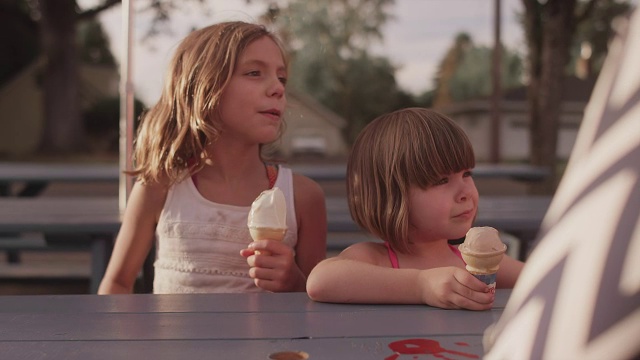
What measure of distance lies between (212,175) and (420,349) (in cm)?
141

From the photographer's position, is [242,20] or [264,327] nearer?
[264,327]

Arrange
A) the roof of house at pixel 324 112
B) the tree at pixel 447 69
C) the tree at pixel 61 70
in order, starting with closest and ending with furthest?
the tree at pixel 61 70, the roof of house at pixel 324 112, the tree at pixel 447 69

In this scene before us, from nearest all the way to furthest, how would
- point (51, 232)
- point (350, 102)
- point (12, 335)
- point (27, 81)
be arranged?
1. point (12, 335)
2. point (51, 232)
3. point (27, 81)
4. point (350, 102)

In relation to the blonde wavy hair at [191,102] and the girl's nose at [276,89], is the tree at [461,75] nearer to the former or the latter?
the blonde wavy hair at [191,102]

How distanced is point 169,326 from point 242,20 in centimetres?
144

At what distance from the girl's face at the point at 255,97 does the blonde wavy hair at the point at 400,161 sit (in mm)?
473

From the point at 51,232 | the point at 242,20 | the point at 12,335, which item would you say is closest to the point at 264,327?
the point at 12,335

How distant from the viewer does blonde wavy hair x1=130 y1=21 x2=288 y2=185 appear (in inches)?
91.0

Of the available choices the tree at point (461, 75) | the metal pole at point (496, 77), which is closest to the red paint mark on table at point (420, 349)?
the metal pole at point (496, 77)

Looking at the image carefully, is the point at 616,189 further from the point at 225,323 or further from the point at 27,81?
the point at 27,81

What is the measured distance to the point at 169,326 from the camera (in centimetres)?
133

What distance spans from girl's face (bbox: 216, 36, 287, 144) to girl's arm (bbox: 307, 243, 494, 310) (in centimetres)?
78

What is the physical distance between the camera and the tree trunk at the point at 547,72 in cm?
1581

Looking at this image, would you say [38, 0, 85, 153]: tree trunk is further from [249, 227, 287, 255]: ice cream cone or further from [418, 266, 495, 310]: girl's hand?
[418, 266, 495, 310]: girl's hand
